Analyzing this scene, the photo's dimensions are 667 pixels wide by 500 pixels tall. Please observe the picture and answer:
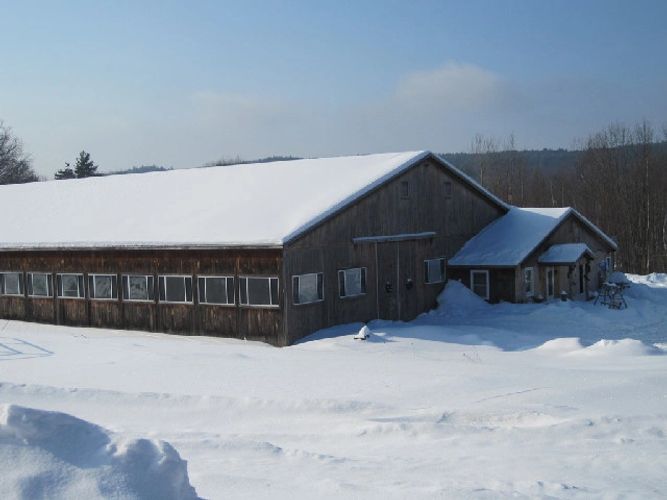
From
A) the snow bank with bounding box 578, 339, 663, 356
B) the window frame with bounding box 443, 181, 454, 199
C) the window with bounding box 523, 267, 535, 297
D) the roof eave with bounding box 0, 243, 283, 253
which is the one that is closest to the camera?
the snow bank with bounding box 578, 339, 663, 356

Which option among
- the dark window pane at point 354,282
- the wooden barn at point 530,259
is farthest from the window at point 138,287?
the wooden barn at point 530,259

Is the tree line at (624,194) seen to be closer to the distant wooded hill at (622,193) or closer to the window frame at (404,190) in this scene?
the distant wooded hill at (622,193)

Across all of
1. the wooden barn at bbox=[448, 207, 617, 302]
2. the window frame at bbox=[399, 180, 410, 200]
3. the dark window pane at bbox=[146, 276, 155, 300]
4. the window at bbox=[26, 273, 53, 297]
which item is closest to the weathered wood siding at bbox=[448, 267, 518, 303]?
the wooden barn at bbox=[448, 207, 617, 302]

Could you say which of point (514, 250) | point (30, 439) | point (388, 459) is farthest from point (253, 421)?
point (514, 250)

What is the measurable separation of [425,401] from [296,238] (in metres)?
9.04

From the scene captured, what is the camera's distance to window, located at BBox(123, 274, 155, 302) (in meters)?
24.6

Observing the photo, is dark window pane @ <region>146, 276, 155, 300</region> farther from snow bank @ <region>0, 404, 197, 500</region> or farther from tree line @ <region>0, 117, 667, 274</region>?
tree line @ <region>0, 117, 667, 274</region>

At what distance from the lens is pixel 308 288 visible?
2241 centimetres

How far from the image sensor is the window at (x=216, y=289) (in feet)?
74.5

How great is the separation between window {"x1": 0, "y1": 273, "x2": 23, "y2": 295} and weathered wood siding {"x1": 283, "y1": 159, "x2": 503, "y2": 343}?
12167mm

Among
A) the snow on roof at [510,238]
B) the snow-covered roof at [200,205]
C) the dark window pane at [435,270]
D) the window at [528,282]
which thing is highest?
the snow-covered roof at [200,205]

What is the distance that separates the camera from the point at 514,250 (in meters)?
29.6

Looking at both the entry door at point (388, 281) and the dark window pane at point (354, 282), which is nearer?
the dark window pane at point (354, 282)

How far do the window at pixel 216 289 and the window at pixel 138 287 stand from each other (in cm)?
207
